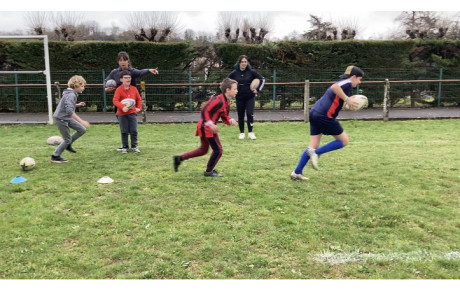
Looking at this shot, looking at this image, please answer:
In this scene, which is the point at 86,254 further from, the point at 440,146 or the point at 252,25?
the point at 252,25

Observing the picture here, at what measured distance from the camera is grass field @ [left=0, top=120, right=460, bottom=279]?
3.42 m

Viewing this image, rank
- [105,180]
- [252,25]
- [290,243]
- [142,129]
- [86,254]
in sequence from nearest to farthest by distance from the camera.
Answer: [86,254] → [290,243] → [105,180] → [142,129] → [252,25]

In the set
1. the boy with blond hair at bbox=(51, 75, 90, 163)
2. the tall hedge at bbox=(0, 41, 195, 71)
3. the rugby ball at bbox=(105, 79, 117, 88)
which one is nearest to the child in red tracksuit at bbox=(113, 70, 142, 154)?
the rugby ball at bbox=(105, 79, 117, 88)

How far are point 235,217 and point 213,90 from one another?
14156 mm

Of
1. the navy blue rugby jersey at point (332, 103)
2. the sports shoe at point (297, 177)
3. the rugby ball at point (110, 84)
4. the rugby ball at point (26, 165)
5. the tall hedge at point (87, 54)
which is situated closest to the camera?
the navy blue rugby jersey at point (332, 103)

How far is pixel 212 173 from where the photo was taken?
6.46 m

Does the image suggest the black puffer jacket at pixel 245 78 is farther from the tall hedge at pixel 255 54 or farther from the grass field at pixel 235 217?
the tall hedge at pixel 255 54

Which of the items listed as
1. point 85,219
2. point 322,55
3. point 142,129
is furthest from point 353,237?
point 322,55

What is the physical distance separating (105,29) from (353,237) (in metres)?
21.8

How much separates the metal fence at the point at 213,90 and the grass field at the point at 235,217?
31.5 feet

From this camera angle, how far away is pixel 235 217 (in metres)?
4.59

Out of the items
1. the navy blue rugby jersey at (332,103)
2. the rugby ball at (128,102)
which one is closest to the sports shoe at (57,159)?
the rugby ball at (128,102)

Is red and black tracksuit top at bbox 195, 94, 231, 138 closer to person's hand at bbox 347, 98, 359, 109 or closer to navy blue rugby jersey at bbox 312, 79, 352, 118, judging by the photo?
navy blue rugby jersey at bbox 312, 79, 352, 118

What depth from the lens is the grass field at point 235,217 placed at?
11.2ft
